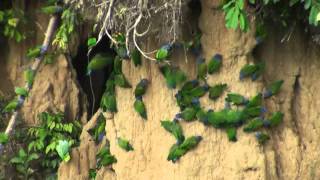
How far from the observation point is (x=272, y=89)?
213 inches

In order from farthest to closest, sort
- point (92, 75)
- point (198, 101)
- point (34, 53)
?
point (92, 75)
point (34, 53)
point (198, 101)

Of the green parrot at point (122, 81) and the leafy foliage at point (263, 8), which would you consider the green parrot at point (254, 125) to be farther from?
the green parrot at point (122, 81)

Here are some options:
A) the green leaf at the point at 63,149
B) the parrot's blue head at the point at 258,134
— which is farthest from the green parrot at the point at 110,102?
the parrot's blue head at the point at 258,134

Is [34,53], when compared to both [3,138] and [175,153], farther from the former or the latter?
[175,153]

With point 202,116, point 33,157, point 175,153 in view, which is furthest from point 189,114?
point 33,157

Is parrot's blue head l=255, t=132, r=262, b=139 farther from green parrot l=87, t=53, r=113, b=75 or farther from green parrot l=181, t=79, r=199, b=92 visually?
green parrot l=87, t=53, r=113, b=75

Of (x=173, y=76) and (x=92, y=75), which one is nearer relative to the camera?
(x=173, y=76)

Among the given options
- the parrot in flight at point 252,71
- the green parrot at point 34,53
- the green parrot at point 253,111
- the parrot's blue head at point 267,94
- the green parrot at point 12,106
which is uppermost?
the green parrot at point 34,53

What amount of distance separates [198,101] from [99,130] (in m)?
1.13

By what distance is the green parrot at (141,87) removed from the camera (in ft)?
18.7

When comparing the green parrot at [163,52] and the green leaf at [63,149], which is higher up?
the green parrot at [163,52]

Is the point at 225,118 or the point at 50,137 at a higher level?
the point at 225,118

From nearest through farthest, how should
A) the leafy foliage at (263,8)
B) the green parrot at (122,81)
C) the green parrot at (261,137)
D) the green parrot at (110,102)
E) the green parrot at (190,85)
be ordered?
→ the leafy foliage at (263,8), the green parrot at (261,137), the green parrot at (190,85), the green parrot at (122,81), the green parrot at (110,102)

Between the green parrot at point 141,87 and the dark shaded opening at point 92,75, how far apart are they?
1202mm
